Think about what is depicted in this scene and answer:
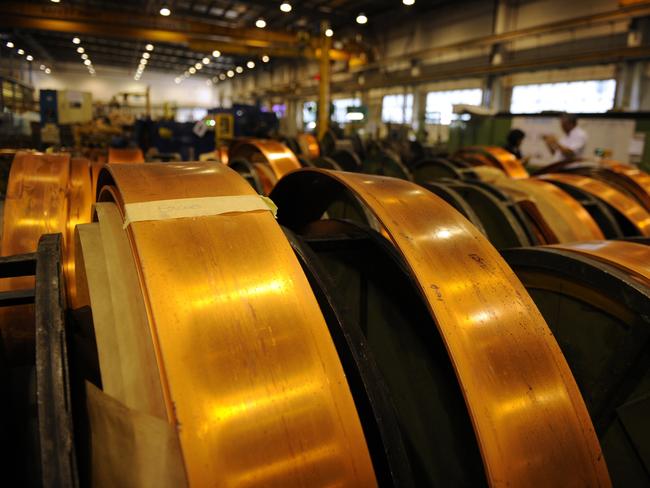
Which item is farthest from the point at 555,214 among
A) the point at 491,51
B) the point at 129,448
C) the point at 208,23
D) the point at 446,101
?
the point at 208,23

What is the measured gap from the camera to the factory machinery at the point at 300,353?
78 centimetres

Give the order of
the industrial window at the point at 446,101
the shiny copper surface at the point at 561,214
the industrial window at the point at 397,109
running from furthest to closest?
the industrial window at the point at 397,109 < the industrial window at the point at 446,101 < the shiny copper surface at the point at 561,214

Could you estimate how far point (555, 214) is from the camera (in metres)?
2.95

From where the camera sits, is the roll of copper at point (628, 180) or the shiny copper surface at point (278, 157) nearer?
the shiny copper surface at point (278, 157)

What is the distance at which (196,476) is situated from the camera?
27.9 inches

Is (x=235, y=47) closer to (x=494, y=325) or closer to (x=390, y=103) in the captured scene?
(x=390, y=103)

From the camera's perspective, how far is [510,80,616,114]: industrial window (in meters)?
9.08

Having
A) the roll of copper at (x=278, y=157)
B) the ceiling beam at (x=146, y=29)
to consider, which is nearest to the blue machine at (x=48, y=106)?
the ceiling beam at (x=146, y=29)

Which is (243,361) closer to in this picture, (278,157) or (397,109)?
(278,157)

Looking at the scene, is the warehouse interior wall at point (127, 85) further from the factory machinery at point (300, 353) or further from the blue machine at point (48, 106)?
the factory machinery at point (300, 353)

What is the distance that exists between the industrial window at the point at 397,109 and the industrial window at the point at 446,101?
756 mm

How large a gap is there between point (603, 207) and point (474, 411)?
9.48 ft

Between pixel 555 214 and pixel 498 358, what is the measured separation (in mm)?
2268

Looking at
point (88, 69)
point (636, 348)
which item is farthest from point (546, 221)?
point (88, 69)
